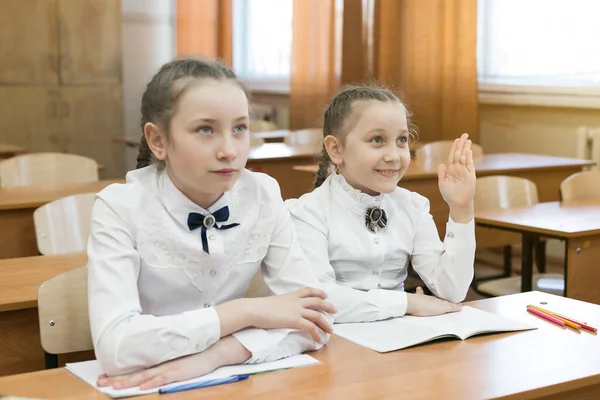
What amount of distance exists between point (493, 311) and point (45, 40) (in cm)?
561

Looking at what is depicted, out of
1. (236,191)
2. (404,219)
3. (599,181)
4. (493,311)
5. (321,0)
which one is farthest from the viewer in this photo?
(321,0)

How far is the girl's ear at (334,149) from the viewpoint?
2.02 m

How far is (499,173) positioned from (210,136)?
324cm

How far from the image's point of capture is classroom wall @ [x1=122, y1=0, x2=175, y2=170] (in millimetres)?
7918

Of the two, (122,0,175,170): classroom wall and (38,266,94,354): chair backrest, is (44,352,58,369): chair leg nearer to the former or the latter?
(38,266,94,354): chair backrest

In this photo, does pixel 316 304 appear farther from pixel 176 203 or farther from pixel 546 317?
pixel 546 317

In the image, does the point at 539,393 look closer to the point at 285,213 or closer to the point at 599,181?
the point at 285,213

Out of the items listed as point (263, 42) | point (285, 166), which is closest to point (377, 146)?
point (285, 166)

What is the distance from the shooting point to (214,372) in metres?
1.41

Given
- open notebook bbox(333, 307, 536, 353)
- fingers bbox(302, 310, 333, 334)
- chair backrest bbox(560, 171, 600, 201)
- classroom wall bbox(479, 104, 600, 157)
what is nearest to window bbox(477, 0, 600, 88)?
classroom wall bbox(479, 104, 600, 157)

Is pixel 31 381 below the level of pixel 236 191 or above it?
below

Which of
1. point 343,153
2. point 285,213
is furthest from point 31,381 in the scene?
point 343,153

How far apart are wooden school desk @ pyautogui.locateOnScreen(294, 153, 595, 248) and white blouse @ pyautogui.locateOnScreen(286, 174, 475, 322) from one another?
2.11 meters

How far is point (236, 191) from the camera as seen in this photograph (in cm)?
165
